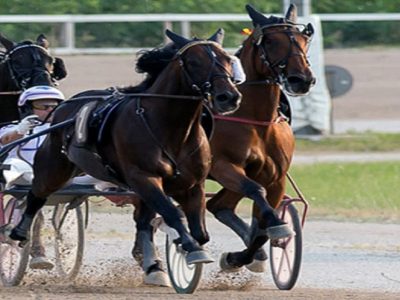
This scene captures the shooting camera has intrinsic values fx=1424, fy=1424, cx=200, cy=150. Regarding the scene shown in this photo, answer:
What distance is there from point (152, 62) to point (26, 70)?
1.98 metres

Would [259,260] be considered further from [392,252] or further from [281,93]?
[392,252]

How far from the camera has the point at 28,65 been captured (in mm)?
10828

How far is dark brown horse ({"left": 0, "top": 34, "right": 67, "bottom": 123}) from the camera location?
10789 millimetres

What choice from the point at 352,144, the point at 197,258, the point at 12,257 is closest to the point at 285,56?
the point at 197,258

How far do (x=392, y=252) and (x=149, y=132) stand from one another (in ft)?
13.9

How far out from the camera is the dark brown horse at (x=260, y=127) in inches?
378

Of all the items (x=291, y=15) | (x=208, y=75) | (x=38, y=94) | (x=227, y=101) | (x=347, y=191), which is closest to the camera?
(x=227, y=101)

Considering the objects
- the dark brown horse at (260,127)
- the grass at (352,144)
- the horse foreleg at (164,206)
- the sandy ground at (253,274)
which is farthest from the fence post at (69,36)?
the horse foreleg at (164,206)

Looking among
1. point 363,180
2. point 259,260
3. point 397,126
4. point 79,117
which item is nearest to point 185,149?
point 79,117

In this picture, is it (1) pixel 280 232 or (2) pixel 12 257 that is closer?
(1) pixel 280 232

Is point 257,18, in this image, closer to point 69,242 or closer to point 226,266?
point 226,266

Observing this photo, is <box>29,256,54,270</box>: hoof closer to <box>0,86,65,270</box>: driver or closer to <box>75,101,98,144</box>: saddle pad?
<box>0,86,65,270</box>: driver

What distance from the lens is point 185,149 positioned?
28.8ft

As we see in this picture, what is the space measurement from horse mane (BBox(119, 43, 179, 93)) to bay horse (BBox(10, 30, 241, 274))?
0.09 meters
